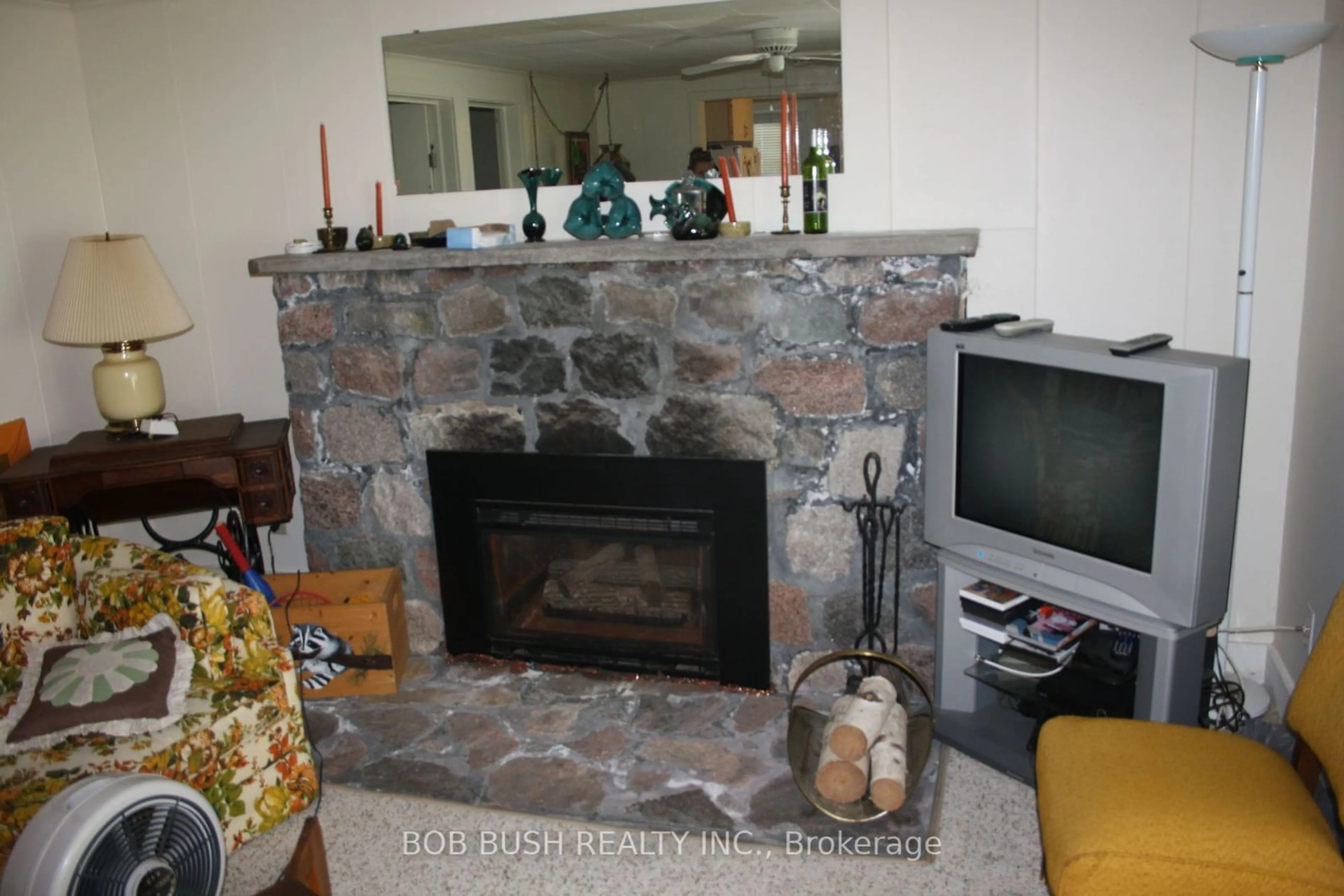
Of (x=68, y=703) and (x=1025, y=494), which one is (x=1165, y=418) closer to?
(x=1025, y=494)

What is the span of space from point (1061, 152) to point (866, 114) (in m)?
0.52

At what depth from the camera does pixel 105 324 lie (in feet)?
10.6

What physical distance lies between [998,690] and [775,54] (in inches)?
70.1

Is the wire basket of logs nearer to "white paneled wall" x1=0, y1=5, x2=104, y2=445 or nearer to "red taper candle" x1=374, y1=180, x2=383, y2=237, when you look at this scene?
"red taper candle" x1=374, y1=180, x2=383, y2=237

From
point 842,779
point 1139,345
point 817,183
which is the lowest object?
point 842,779

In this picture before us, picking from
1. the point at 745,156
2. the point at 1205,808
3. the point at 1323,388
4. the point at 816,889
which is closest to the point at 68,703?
the point at 816,889

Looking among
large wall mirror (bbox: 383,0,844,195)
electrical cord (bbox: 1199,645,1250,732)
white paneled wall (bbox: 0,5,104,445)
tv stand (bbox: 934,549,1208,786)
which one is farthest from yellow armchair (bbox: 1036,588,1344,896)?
white paneled wall (bbox: 0,5,104,445)

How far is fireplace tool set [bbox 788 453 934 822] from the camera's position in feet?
8.62

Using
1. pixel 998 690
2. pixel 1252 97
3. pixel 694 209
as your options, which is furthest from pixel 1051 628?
pixel 694 209

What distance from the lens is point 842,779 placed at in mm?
2615

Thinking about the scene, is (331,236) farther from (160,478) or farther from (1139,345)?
(1139,345)

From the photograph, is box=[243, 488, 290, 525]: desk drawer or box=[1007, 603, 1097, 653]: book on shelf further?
box=[243, 488, 290, 525]: desk drawer

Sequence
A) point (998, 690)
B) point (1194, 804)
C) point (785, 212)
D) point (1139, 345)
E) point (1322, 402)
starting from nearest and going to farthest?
point (1194, 804)
point (1139, 345)
point (1322, 402)
point (998, 690)
point (785, 212)

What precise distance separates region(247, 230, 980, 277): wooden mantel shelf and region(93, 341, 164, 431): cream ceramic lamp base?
461 millimetres
